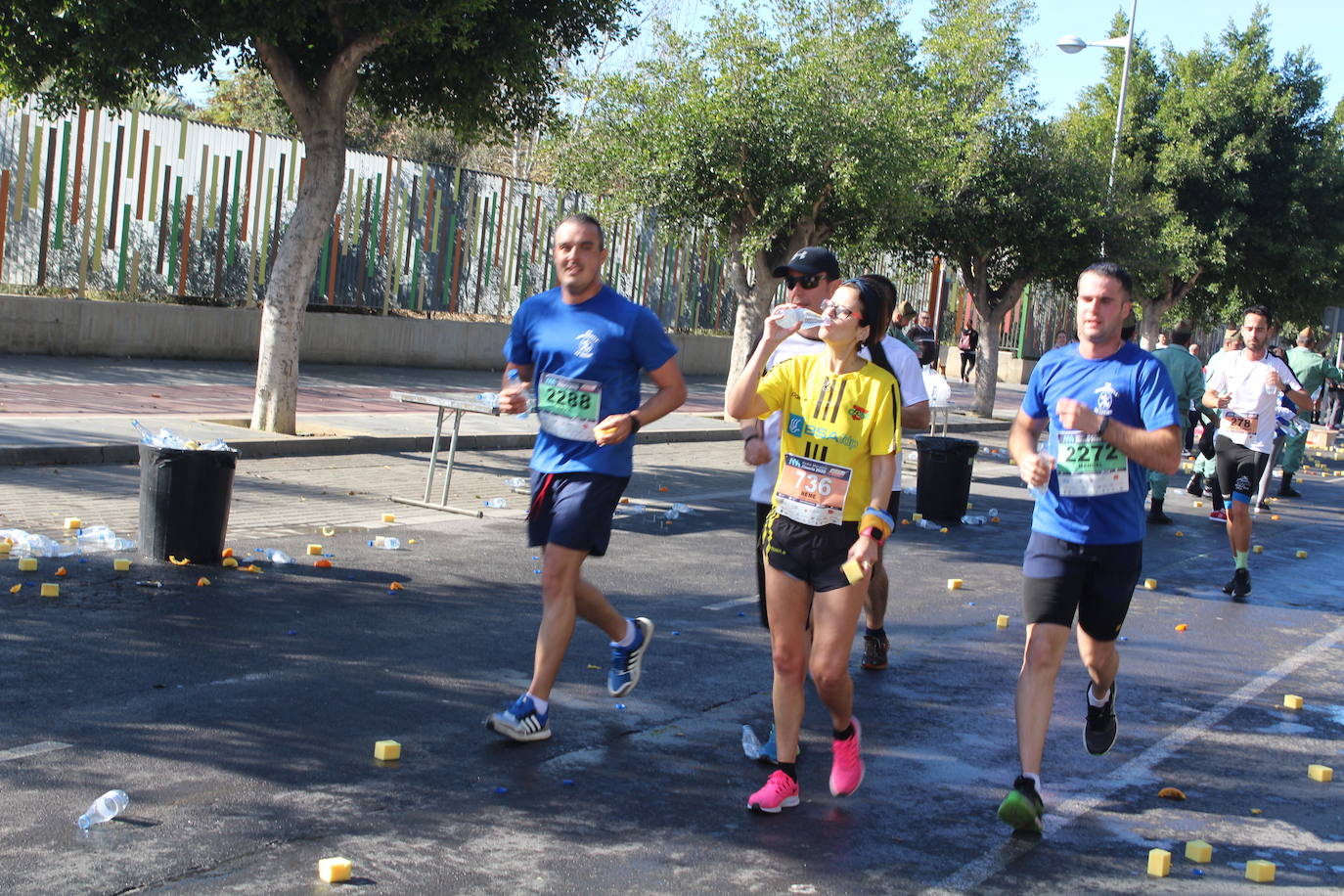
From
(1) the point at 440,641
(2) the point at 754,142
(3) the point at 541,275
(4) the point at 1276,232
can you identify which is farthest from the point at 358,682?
(4) the point at 1276,232

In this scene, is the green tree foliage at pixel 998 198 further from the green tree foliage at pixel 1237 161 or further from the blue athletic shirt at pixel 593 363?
the blue athletic shirt at pixel 593 363

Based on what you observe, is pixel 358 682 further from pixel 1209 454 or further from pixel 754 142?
pixel 754 142

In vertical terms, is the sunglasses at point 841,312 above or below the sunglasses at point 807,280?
below

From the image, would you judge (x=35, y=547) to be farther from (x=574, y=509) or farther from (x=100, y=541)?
(x=574, y=509)

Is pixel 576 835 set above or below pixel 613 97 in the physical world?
below

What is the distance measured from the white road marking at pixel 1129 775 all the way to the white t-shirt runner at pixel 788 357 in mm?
1314

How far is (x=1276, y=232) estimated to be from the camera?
36.8m

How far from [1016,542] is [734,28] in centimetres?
1031

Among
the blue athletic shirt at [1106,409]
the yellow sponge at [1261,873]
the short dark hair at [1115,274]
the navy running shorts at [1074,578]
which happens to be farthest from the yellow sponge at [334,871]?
the short dark hair at [1115,274]

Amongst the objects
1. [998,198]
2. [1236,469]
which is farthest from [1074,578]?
[998,198]

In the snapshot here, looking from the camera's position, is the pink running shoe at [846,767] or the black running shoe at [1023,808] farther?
the pink running shoe at [846,767]

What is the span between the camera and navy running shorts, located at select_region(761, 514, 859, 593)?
4727 mm

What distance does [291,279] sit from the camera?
1384cm

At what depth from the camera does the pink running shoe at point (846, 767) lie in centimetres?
493
